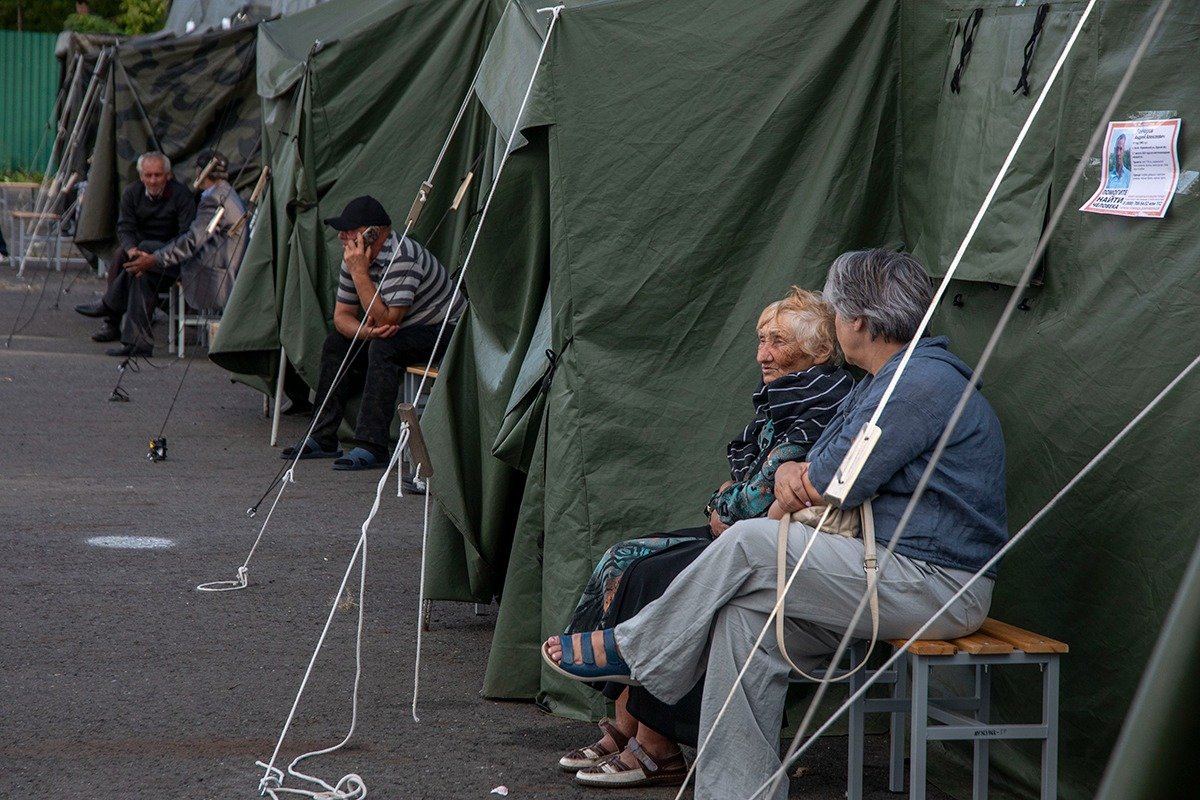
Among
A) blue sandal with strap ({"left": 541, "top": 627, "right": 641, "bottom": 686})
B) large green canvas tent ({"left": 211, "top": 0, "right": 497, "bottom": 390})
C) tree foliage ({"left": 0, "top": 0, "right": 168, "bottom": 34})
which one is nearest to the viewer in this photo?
blue sandal with strap ({"left": 541, "top": 627, "right": 641, "bottom": 686})

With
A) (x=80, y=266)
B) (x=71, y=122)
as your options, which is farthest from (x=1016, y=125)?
(x=80, y=266)

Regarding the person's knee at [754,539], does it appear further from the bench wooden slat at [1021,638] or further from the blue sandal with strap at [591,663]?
the bench wooden slat at [1021,638]

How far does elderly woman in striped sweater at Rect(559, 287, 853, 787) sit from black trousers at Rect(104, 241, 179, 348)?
27.3ft

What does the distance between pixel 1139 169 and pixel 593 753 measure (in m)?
2.04

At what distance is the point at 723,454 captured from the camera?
13.8 feet

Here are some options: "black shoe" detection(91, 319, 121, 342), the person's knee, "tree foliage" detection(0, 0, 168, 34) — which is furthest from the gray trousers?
"tree foliage" detection(0, 0, 168, 34)

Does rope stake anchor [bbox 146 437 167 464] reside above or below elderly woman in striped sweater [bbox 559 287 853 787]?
below

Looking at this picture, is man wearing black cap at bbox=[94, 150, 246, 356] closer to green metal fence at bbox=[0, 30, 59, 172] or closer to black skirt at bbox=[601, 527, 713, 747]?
black skirt at bbox=[601, 527, 713, 747]

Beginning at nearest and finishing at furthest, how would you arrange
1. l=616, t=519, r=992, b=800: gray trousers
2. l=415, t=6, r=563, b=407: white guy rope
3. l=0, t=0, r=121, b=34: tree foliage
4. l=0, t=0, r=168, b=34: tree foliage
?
1. l=616, t=519, r=992, b=800: gray trousers
2. l=415, t=6, r=563, b=407: white guy rope
3. l=0, t=0, r=168, b=34: tree foliage
4. l=0, t=0, r=121, b=34: tree foliage

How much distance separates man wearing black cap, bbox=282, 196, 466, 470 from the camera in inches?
295

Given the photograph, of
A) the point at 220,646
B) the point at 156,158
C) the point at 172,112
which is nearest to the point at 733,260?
the point at 220,646

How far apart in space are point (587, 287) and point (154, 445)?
4.49 metres

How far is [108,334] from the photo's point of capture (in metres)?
12.6

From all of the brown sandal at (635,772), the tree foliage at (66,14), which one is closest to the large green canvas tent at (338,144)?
the brown sandal at (635,772)
